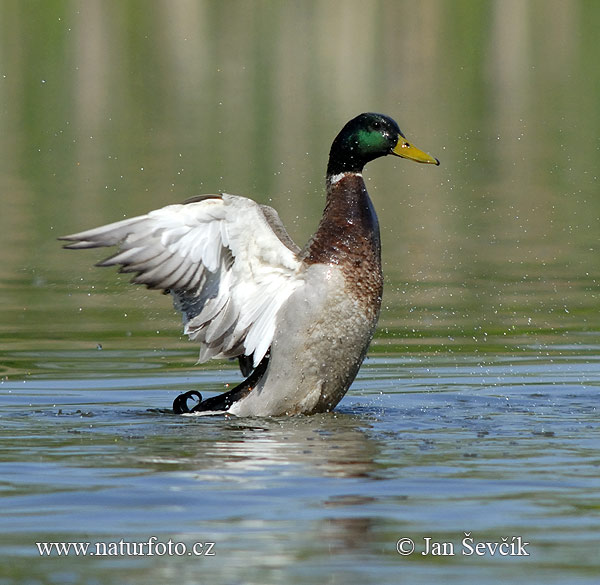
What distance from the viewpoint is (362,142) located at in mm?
8352

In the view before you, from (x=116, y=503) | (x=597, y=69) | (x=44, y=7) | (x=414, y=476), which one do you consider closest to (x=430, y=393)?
(x=414, y=476)

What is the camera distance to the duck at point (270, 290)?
24.7 ft

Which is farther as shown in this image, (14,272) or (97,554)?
(14,272)

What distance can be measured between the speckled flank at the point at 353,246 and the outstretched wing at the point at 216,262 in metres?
0.16

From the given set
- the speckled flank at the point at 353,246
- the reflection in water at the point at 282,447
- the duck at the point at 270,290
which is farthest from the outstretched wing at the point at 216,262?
the reflection in water at the point at 282,447

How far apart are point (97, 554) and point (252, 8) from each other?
4941 cm

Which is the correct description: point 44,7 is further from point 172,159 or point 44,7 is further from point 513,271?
point 513,271

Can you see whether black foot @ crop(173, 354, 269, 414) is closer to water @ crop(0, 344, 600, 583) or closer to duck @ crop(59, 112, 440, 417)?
duck @ crop(59, 112, 440, 417)

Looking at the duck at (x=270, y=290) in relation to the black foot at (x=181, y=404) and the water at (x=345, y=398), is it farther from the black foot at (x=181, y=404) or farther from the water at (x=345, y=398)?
the water at (x=345, y=398)

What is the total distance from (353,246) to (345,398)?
3.82 ft

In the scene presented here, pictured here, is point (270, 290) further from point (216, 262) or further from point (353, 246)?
point (353, 246)

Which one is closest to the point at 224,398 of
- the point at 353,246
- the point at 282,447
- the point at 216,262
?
the point at 216,262

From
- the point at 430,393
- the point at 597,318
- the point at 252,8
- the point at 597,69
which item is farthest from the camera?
the point at 252,8

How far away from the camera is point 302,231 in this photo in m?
14.7
